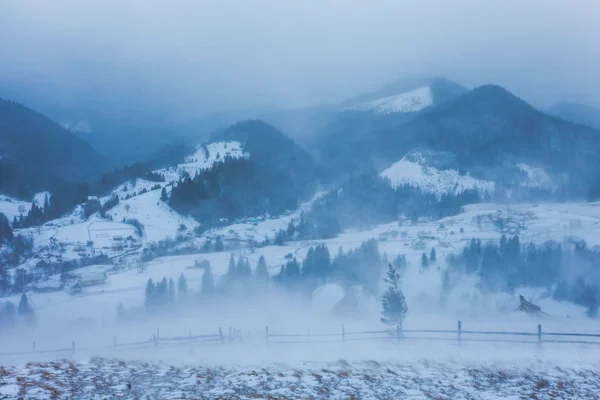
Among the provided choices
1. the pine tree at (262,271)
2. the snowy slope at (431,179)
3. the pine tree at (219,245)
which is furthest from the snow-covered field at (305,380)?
the snowy slope at (431,179)

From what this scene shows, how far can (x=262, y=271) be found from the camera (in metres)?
26.5

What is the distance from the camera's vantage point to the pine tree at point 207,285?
23266mm

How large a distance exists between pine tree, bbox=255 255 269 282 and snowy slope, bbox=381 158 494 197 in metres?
34.9

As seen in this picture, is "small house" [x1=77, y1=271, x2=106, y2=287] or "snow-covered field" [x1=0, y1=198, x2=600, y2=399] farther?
"small house" [x1=77, y1=271, x2=106, y2=287]

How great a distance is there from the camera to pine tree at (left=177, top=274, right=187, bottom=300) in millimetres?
22781

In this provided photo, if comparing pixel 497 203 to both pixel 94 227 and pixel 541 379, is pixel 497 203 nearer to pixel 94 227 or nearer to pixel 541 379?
pixel 94 227

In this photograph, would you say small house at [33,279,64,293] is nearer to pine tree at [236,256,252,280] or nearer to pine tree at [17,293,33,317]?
pine tree at [17,293,33,317]

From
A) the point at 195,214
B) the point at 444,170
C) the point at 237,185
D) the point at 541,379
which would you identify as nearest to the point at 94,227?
the point at 195,214

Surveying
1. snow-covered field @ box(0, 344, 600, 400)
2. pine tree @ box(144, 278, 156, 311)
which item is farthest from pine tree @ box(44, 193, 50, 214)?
snow-covered field @ box(0, 344, 600, 400)

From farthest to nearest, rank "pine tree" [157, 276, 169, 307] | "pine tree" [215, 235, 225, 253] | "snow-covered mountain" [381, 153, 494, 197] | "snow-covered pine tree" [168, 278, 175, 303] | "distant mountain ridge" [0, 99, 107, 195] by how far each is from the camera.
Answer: "snow-covered mountain" [381, 153, 494, 197]
"pine tree" [215, 235, 225, 253]
"distant mountain ridge" [0, 99, 107, 195]
"snow-covered pine tree" [168, 278, 175, 303]
"pine tree" [157, 276, 169, 307]

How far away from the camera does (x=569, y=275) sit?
2705 centimetres

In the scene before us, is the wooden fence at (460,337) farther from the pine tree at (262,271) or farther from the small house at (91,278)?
the small house at (91,278)

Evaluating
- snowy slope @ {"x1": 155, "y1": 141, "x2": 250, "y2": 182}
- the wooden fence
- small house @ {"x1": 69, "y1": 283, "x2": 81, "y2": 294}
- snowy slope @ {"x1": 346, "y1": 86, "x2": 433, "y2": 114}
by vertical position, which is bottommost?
the wooden fence

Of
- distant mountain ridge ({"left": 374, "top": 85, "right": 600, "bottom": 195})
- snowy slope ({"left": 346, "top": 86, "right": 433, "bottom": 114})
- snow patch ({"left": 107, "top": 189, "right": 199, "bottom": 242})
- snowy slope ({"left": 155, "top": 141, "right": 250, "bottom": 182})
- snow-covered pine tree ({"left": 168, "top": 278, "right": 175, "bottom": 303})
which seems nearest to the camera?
snow-covered pine tree ({"left": 168, "top": 278, "right": 175, "bottom": 303})
